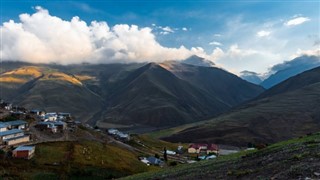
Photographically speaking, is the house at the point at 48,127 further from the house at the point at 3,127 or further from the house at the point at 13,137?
the house at the point at 13,137

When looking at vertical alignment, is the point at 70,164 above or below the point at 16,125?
below

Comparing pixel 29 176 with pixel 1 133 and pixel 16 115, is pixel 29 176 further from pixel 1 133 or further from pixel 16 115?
Answer: pixel 16 115

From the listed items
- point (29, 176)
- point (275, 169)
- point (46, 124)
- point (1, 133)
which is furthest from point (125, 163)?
point (275, 169)

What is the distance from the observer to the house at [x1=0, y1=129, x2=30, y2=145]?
112 meters

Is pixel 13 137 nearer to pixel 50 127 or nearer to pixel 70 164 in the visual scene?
pixel 50 127

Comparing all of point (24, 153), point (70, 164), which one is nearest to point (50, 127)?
point (24, 153)

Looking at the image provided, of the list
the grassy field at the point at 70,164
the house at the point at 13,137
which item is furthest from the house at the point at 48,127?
the grassy field at the point at 70,164

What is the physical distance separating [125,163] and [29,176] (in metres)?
34.9

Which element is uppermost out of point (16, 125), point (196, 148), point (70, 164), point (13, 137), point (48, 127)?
point (16, 125)

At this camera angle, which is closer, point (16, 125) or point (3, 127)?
point (3, 127)

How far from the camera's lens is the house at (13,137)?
4400 inches

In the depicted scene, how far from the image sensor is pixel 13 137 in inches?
4547

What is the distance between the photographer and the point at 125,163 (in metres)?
101

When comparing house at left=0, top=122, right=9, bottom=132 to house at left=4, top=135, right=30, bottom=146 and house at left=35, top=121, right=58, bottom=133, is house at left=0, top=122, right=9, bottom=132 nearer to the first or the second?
house at left=4, top=135, right=30, bottom=146
